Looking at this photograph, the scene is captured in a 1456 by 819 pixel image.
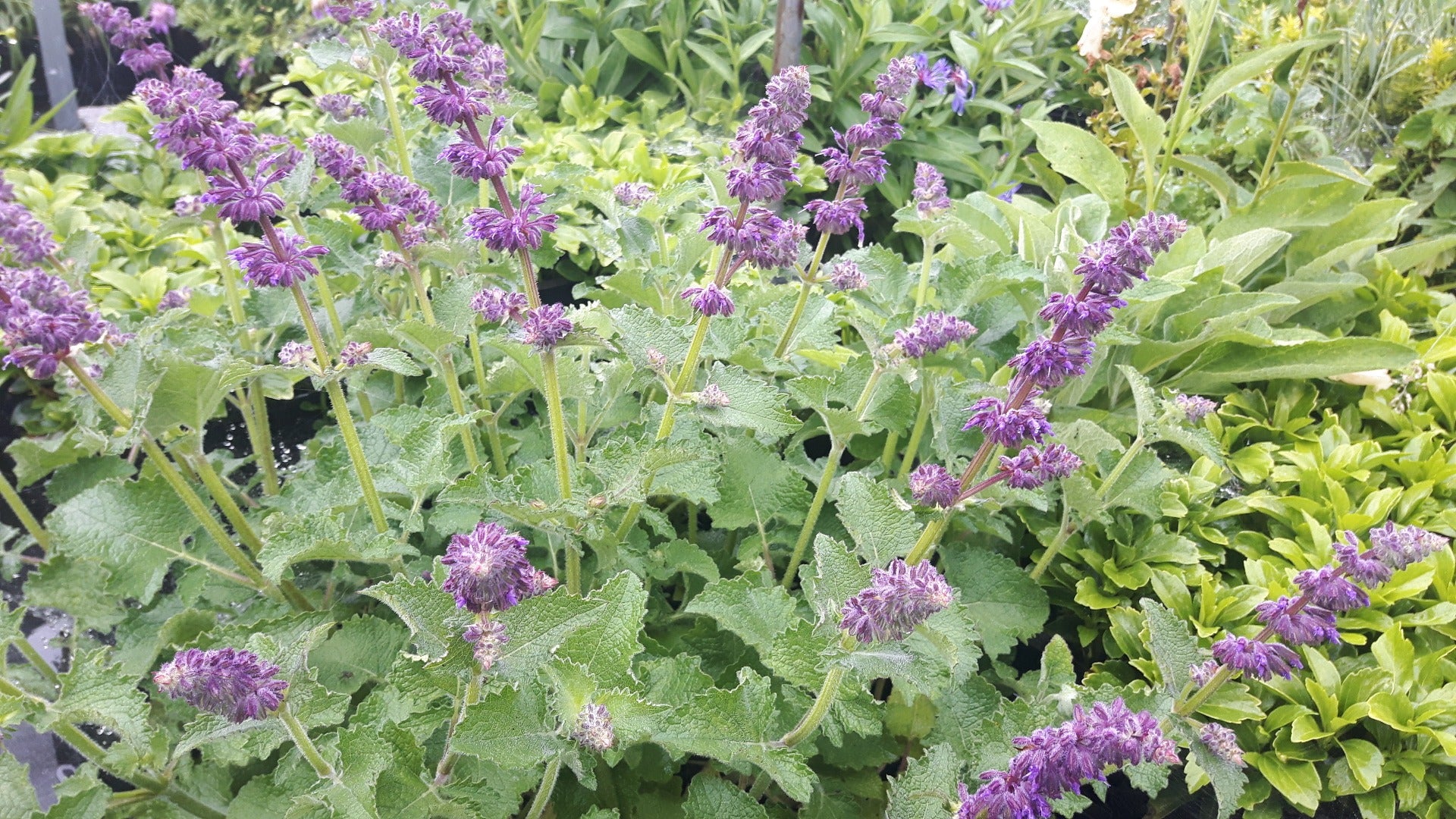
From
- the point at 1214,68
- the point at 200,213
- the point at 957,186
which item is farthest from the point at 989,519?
the point at 1214,68

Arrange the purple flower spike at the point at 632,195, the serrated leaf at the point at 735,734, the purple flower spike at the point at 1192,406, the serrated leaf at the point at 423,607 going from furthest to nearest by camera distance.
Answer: the purple flower spike at the point at 632,195 < the purple flower spike at the point at 1192,406 < the serrated leaf at the point at 735,734 < the serrated leaf at the point at 423,607

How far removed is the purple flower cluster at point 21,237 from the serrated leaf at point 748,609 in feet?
4.33

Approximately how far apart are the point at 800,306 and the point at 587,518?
566 millimetres

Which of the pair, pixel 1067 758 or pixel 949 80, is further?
pixel 949 80

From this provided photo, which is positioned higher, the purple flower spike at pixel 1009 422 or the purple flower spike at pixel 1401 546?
the purple flower spike at pixel 1009 422

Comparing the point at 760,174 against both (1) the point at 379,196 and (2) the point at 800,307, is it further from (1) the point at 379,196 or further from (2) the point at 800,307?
(1) the point at 379,196

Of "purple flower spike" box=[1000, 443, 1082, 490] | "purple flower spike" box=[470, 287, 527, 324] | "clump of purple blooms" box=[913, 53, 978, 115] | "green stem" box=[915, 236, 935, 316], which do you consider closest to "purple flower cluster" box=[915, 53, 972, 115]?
"clump of purple blooms" box=[913, 53, 978, 115]

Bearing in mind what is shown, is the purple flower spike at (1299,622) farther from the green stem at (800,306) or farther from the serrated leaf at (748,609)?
the green stem at (800,306)

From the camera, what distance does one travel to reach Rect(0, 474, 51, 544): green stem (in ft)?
4.94

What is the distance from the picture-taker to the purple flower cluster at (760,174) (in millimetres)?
1142

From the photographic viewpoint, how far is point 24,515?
63.2 inches

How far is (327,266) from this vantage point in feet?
6.16

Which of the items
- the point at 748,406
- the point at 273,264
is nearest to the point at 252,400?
the point at 273,264

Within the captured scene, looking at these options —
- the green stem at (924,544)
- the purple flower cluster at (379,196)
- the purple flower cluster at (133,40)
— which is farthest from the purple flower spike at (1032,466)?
the purple flower cluster at (133,40)
